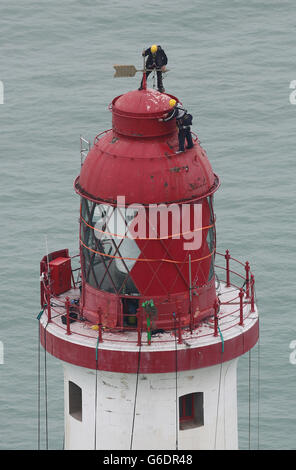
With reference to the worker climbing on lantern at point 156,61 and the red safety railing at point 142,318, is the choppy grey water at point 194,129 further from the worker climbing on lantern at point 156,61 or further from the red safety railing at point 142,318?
the worker climbing on lantern at point 156,61

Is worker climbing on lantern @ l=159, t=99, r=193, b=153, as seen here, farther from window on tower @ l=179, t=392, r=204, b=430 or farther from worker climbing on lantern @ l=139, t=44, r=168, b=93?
window on tower @ l=179, t=392, r=204, b=430

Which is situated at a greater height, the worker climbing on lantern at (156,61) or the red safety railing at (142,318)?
the worker climbing on lantern at (156,61)

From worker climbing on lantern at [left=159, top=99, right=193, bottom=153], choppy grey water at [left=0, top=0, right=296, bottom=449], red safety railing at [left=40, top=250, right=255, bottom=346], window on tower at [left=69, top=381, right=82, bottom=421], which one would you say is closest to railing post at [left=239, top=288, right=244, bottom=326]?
red safety railing at [left=40, top=250, right=255, bottom=346]

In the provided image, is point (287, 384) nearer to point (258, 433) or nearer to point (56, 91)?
point (258, 433)

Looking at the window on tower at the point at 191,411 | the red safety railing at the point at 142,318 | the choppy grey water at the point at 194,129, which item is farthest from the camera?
the choppy grey water at the point at 194,129

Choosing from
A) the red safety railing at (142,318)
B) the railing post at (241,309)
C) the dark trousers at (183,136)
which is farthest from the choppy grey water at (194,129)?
the dark trousers at (183,136)

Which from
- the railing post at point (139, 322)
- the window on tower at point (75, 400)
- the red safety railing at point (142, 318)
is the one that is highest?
the railing post at point (139, 322)
